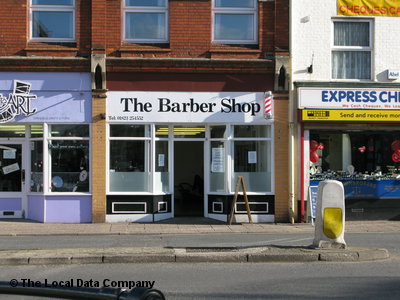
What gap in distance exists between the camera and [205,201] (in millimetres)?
14352

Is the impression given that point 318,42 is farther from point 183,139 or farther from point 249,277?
point 249,277

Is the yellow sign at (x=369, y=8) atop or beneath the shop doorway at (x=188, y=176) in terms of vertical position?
atop

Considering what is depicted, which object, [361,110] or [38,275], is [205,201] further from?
[38,275]

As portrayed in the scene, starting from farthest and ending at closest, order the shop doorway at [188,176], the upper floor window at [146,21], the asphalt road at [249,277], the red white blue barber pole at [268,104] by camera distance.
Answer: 1. the shop doorway at [188,176]
2. the upper floor window at [146,21]
3. the red white blue barber pole at [268,104]
4. the asphalt road at [249,277]

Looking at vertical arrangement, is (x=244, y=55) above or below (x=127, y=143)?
above

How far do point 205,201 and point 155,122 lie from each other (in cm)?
270

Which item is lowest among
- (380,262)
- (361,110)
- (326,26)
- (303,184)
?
(380,262)

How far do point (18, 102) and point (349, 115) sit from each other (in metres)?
9.15

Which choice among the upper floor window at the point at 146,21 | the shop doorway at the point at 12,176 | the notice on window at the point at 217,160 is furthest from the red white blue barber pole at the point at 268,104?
the shop doorway at the point at 12,176

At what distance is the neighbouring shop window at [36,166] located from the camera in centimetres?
1397

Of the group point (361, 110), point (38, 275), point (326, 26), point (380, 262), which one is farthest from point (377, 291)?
point (326, 26)

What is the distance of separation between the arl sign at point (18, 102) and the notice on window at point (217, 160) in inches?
203

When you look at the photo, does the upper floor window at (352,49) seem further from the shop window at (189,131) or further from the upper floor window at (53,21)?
the upper floor window at (53,21)

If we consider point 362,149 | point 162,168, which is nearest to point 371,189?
point 362,149
